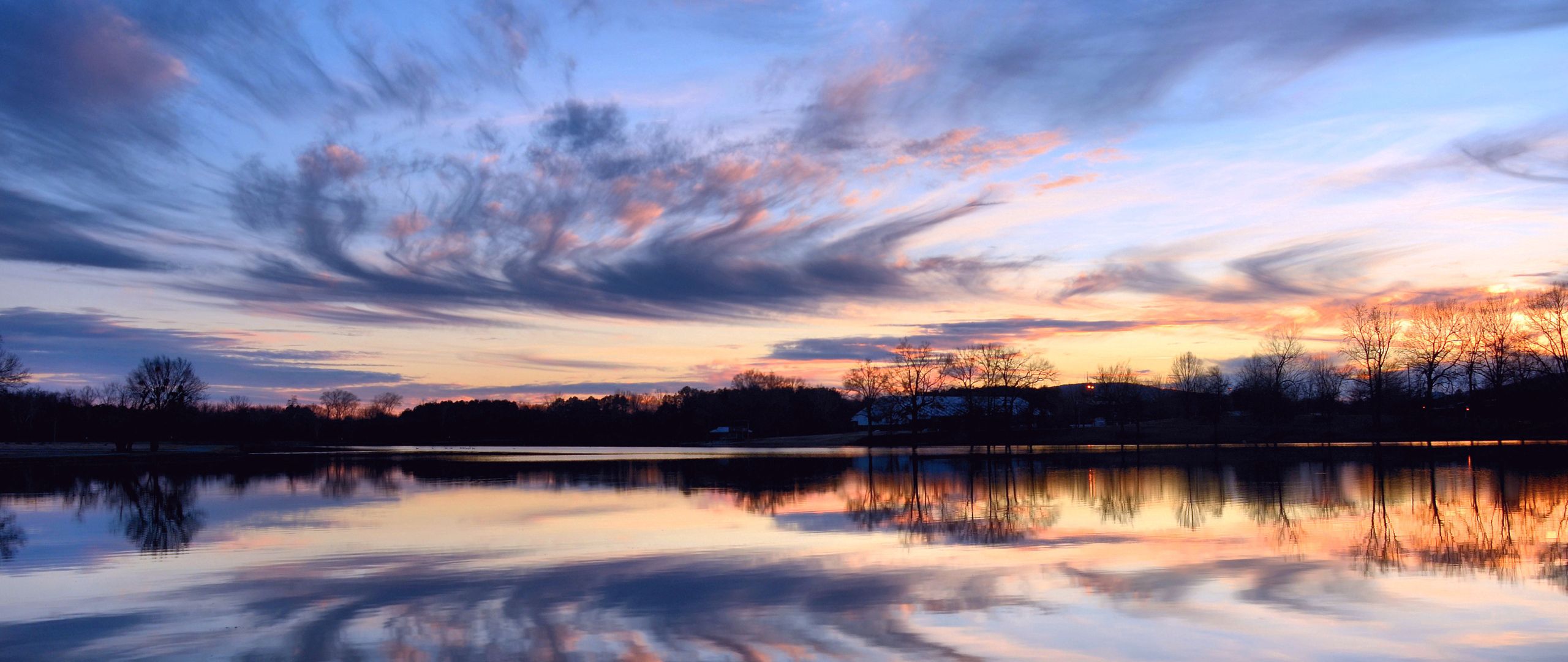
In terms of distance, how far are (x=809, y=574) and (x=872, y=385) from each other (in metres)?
86.7

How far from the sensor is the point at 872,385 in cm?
9950

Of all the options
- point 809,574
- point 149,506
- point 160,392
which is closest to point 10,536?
point 149,506

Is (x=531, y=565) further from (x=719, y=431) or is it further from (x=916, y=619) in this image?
(x=719, y=431)

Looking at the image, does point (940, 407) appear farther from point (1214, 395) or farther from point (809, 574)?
point (809, 574)

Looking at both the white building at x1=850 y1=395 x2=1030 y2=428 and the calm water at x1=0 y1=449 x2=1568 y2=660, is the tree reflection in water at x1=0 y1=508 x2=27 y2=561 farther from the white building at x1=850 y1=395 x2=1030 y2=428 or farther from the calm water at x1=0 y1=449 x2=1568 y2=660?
the white building at x1=850 y1=395 x2=1030 y2=428

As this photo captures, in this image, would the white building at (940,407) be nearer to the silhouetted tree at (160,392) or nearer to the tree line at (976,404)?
the tree line at (976,404)

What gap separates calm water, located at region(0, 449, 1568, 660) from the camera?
9.34 m

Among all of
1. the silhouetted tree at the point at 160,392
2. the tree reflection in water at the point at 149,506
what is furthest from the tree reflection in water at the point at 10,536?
the silhouetted tree at the point at 160,392

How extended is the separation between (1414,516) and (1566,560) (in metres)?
5.72

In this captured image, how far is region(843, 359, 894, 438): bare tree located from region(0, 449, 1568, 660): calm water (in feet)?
225

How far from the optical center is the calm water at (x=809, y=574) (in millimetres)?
9344

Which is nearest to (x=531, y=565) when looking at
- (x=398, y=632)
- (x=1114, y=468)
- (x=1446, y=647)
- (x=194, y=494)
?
(x=398, y=632)

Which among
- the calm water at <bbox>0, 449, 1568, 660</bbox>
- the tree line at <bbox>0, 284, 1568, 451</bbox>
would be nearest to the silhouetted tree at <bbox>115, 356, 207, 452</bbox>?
the tree line at <bbox>0, 284, 1568, 451</bbox>

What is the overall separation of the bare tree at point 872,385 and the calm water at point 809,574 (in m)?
68.6
